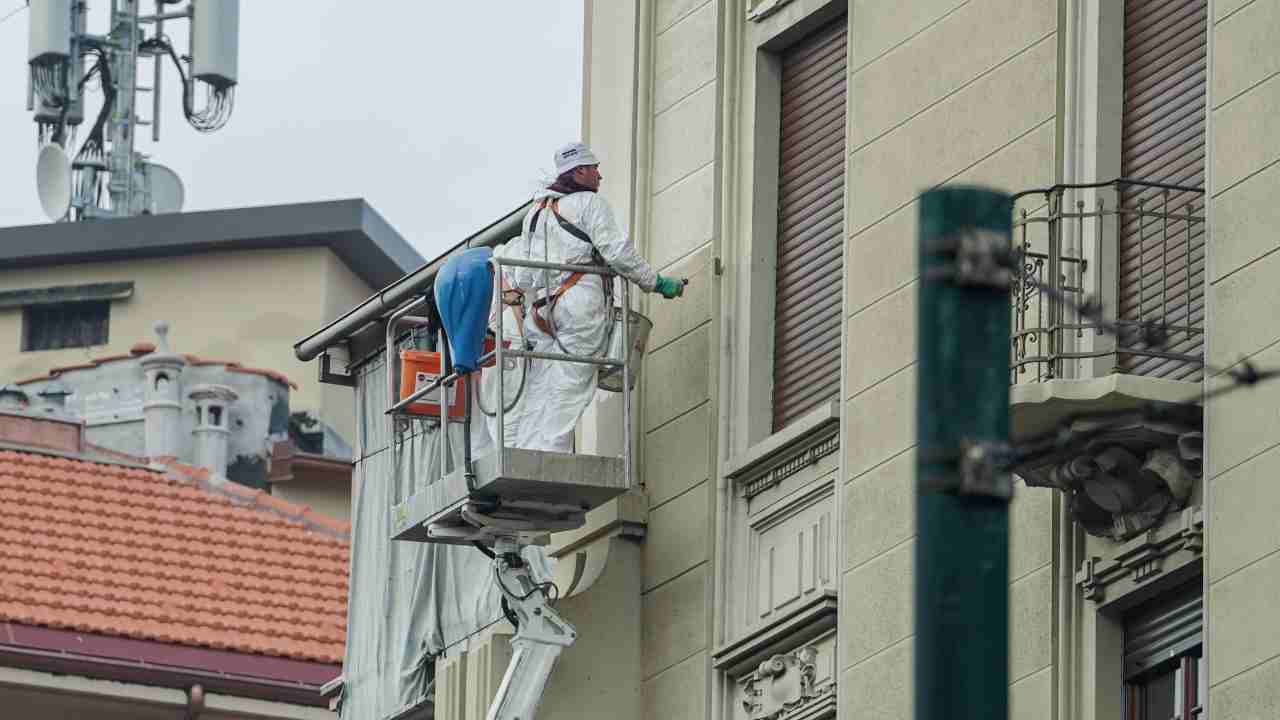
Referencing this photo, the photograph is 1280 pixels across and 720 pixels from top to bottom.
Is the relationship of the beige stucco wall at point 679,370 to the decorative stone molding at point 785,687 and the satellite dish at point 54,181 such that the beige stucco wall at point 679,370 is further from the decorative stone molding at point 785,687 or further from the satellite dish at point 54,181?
the satellite dish at point 54,181

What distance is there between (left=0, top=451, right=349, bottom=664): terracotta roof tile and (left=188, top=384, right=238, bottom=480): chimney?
25.9ft

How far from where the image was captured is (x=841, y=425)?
1789cm

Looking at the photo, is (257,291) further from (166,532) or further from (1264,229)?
(1264,229)

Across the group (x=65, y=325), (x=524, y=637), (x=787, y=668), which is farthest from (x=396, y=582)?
(x=65, y=325)

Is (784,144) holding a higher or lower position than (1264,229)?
higher

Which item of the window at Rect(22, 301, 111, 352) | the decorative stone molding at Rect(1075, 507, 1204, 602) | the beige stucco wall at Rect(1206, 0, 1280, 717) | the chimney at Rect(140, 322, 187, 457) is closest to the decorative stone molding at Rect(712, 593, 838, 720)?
the decorative stone molding at Rect(1075, 507, 1204, 602)

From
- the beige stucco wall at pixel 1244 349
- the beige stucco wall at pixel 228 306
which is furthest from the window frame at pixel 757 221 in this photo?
the beige stucco wall at pixel 228 306

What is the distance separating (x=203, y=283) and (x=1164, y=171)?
39333mm

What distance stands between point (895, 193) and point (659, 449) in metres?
2.55

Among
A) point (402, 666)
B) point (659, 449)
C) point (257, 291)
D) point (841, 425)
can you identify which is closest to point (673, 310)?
point (659, 449)

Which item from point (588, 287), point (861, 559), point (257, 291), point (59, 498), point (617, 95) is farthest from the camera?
point (257, 291)

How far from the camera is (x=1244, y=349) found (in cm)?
1482

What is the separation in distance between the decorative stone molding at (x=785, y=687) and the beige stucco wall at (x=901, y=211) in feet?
1.90

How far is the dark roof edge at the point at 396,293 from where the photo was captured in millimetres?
21016
